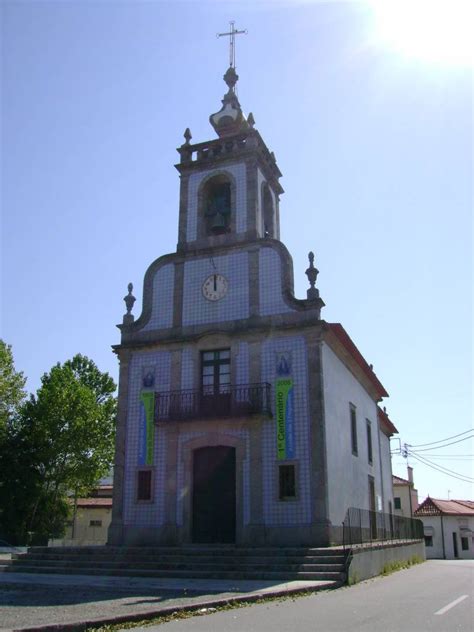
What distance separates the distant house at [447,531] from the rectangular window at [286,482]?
28.7 metres

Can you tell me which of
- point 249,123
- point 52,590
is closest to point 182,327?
point 249,123

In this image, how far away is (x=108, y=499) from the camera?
43.5 metres

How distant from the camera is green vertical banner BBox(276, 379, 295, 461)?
17922mm

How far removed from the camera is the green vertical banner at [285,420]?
17.9m

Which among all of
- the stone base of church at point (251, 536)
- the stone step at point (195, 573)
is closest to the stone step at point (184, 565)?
the stone step at point (195, 573)

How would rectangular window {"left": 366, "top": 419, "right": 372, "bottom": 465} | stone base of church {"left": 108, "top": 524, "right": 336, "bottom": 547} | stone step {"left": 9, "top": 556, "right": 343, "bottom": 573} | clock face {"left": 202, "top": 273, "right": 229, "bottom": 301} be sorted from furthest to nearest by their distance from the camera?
rectangular window {"left": 366, "top": 419, "right": 372, "bottom": 465} → clock face {"left": 202, "top": 273, "right": 229, "bottom": 301} → stone base of church {"left": 108, "top": 524, "right": 336, "bottom": 547} → stone step {"left": 9, "top": 556, "right": 343, "bottom": 573}

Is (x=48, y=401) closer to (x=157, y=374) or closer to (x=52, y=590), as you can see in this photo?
(x=157, y=374)

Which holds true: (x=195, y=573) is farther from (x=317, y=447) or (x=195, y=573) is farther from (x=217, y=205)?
(x=217, y=205)

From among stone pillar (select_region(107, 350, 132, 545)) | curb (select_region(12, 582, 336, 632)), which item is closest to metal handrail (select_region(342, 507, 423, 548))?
stone pillar (select_region(107, 350, 132, 545))

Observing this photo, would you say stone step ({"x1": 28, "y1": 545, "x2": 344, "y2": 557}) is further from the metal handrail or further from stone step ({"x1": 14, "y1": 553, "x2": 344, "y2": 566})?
the metal handrail

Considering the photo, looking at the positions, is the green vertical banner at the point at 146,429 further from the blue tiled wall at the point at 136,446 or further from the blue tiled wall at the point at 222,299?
the blue tiled wall at the point at 222,299

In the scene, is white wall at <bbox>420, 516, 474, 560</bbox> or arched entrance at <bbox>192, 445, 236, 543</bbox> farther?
white wall at <bbox>420, 516, 474, 560</bbox>

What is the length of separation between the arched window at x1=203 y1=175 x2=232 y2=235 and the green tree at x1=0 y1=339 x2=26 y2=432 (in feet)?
47.8

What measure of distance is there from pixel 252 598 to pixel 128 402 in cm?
1093
